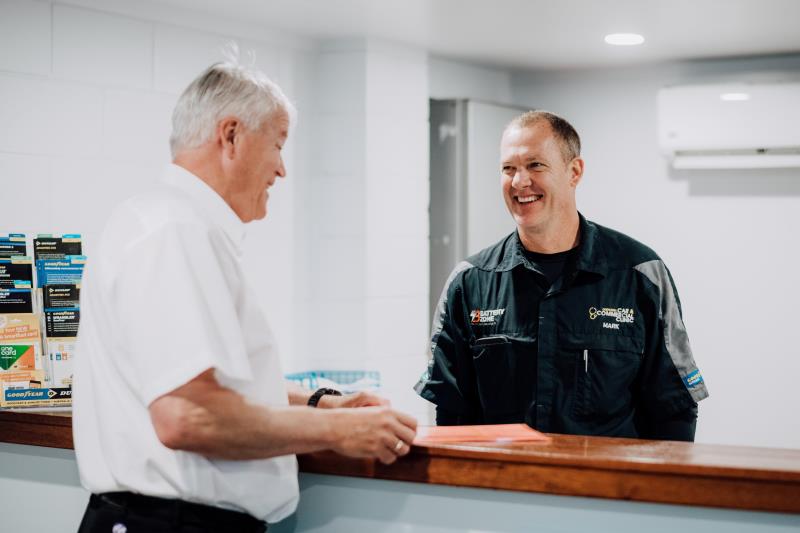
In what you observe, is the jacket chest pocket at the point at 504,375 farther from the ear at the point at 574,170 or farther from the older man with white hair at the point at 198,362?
the older man with white hair at the point at 198,362

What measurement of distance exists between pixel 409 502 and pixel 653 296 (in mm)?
926

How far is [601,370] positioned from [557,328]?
0.14 meters

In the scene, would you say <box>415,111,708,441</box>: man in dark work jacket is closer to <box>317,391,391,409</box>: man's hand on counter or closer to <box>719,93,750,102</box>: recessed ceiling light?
<box>317,391,391,409</box>: man's hand on counter

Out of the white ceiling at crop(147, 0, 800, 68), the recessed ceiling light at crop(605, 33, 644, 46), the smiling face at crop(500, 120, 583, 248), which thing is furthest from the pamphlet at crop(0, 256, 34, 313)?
the recessed ceiling light at crop(605, 33, 644, 46)

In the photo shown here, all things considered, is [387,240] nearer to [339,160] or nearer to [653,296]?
[339,160]

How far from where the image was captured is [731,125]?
4742mm

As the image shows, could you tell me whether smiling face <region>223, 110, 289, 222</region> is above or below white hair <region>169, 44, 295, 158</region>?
below

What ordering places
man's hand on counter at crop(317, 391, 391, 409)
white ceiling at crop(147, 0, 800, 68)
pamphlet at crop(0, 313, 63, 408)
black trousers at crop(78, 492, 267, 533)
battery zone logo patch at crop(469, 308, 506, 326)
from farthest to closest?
white ceiling at crop(147, 0, 800, 68)
battery zone logo patch at crop(469, 308, 506, 326)
pamphlet at crop(0, 313, 63, 408)
man's hand on counter at crop(317, 391, 391, 409)
black trousers at crop(78, 492, 267, 533)

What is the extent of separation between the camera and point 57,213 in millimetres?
3365

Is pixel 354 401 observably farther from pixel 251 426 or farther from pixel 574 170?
pixel 574 170

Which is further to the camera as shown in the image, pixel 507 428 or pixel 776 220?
pixel 776 220

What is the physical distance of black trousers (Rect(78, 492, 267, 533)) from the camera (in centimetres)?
150

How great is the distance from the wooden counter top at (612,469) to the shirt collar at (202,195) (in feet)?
1.57

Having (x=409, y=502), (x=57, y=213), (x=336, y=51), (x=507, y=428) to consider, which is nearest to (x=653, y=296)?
(x=507, y=428)
